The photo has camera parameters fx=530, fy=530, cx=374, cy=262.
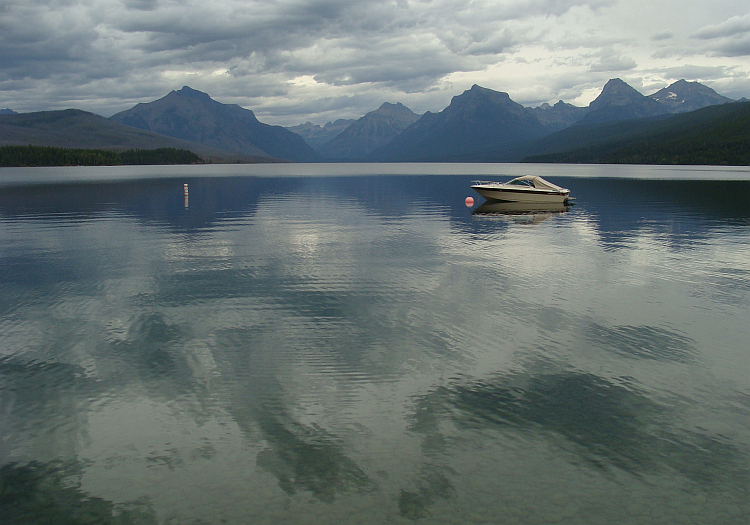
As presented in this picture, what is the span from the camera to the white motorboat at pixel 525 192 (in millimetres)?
68250

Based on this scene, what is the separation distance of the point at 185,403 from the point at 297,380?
292 centimetres

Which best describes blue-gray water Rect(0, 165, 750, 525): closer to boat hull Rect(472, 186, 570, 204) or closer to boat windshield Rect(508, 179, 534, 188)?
boat hull Rect(472, 186, 570, 204)

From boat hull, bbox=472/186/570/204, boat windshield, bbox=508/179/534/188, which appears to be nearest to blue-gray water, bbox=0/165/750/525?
boat hull, bbox=472/186/570/204

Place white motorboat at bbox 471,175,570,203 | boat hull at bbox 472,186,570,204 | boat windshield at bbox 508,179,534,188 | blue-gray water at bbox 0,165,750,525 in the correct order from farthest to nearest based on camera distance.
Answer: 1. boat windshield at bbox 508,179,534,188
2. white motorboat at bbox 471,175,570,203
3. boat hull at bbox 472,186,570,204
4. blue-gray water at bbox 0,165,750,525

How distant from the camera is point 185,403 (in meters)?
13.3

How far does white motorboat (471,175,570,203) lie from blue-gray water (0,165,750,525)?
3679 centimetres

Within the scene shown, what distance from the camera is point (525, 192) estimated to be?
68.9 m

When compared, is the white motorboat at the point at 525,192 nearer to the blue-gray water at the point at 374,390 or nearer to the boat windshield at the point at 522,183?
the boat windshield at the point at 522,183

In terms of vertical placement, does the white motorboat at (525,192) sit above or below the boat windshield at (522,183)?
below

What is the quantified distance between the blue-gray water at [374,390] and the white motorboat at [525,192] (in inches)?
1449

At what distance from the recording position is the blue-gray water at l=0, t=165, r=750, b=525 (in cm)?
980

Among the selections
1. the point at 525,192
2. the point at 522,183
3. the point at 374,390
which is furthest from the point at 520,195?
the point at 374,390

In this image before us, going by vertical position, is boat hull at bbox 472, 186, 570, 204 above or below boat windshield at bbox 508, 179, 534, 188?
below

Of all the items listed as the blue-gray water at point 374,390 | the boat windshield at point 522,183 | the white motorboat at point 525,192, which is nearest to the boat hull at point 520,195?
the white motorboat at point 525,192
